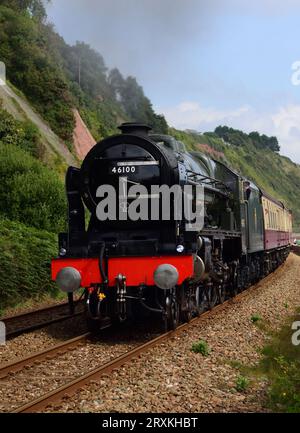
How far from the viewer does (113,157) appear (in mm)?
9891

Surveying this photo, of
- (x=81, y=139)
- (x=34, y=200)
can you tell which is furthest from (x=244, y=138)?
(x=34, y=200)

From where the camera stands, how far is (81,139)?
131ft

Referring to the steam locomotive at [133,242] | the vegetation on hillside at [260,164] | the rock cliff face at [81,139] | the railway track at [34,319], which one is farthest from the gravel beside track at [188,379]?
the vegetation on hillside at [260,164]

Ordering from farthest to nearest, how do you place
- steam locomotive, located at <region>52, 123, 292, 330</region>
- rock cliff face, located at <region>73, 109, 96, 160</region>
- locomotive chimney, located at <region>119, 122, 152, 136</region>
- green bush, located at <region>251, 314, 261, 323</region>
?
rock cliff face, located at <region>73, 109, 96, 160</region>, green bush, located at <region>251, 314, 261, 323</region>, locomotive chimney, located at <region>119, 122, 152, 136</region>, steam locomotive, located at <region>52, 123, 292, 330</region>

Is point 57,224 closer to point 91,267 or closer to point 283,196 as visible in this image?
point 91,267

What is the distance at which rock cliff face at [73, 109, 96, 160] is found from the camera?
3826 centimetres

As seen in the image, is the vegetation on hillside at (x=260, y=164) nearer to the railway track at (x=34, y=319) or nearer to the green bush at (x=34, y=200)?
the green bush at (x=34, y=200)

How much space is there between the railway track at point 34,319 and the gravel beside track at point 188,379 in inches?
106

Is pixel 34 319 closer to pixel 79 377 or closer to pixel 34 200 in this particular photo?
pixel 79 377

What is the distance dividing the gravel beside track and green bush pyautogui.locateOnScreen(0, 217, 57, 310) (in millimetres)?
5201

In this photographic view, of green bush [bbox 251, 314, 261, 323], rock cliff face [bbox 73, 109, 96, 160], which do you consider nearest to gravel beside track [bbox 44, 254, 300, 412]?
green bush [bbox 251, 314, 261, 323]

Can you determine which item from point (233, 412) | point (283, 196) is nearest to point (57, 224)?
point (233, 412)

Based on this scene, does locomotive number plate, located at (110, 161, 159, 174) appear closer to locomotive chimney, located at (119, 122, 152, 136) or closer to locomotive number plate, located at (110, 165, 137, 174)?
locomotive number plate, located at (110, 165, 137, 174)

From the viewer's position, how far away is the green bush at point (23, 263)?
1337cm
